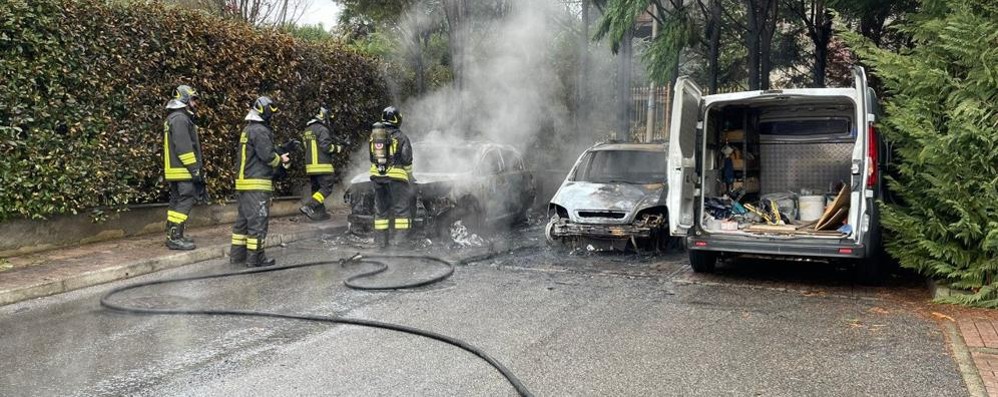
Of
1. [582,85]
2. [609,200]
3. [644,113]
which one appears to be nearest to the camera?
[609,200]

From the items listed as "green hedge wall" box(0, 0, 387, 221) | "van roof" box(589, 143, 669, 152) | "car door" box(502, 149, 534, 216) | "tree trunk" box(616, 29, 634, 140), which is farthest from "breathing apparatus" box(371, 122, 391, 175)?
"tree trunk" box(616, 29, 634, 140)

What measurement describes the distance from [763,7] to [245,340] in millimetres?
10020

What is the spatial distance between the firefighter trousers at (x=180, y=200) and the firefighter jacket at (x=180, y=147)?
0.09 metres

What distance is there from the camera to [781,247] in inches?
268

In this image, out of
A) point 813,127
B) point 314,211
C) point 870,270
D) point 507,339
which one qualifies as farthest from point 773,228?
point 314,211

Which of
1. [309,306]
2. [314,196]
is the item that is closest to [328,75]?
[314,196]

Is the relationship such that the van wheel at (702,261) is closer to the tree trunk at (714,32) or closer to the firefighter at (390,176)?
the firefighter at (390,176)

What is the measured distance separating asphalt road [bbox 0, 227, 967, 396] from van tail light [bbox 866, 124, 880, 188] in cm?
104

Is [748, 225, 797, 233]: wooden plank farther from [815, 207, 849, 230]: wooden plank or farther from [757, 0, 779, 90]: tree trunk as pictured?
[757, 0, 779, 90]: tree trunk

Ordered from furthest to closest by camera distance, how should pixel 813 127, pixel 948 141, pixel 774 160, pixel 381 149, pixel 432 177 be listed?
1. pixel 432 177
2. pixel 381 149
3. pixel 774 160
4. pixel 813 127
5. pixel 948 141

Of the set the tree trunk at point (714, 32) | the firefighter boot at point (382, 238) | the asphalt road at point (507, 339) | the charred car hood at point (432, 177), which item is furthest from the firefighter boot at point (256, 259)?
the tree trunk at point (714, 32)

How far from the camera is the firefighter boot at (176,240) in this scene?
8.45 meters

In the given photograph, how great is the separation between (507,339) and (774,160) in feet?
17.2

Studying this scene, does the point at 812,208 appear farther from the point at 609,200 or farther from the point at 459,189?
the point at 459,189
